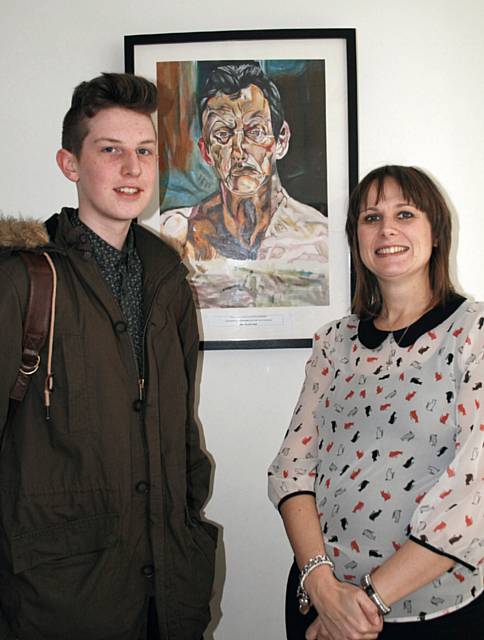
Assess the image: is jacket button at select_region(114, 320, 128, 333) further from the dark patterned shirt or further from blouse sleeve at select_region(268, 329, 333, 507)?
blouse sleeve at select_region(268, 329, 333, 507)

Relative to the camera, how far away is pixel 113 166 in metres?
1.38

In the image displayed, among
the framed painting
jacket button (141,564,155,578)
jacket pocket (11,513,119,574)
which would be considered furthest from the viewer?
the framed painting

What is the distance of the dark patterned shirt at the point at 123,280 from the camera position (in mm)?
1436

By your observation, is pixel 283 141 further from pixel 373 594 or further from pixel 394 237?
pixel 373 594

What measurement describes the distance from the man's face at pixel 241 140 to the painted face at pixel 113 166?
0.61m

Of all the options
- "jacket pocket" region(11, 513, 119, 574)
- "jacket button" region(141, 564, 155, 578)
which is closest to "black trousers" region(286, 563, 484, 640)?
"jacket button" region(141, 564, 155, 578)

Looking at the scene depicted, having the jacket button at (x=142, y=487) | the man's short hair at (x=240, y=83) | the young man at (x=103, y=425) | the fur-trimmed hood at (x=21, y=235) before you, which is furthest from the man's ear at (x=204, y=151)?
the jacket button at (x=142, y=487)

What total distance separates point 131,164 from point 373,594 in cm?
96

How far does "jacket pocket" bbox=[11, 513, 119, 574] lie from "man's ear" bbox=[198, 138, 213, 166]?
111 centimetres

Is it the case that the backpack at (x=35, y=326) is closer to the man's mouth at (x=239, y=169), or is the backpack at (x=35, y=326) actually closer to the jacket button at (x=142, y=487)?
the jacket button at (x=142, y=487)

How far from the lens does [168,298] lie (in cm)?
150

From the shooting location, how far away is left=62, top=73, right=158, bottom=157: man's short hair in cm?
141

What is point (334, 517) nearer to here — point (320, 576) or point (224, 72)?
point (320, 576)

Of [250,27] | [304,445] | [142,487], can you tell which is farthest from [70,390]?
[250,27]
